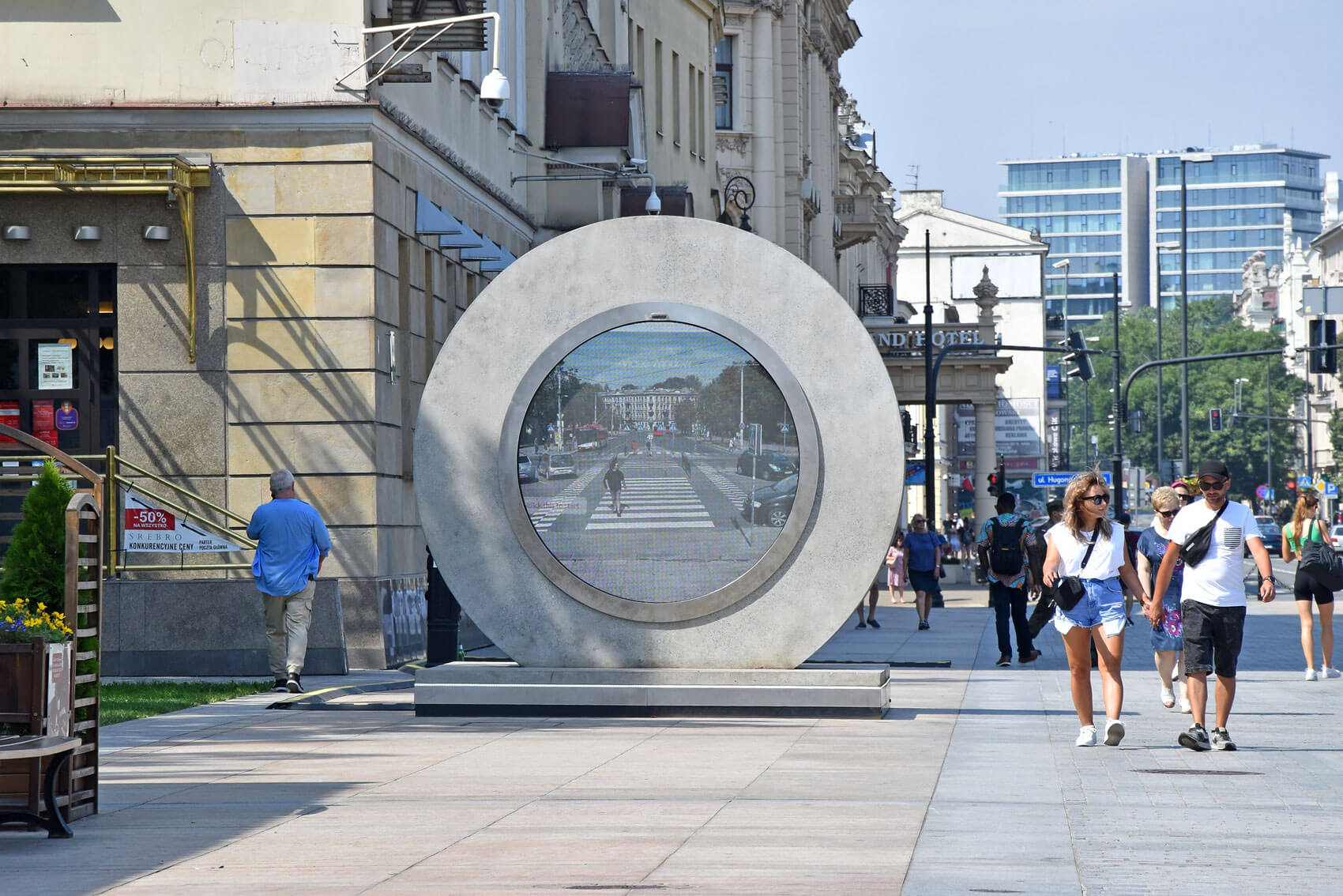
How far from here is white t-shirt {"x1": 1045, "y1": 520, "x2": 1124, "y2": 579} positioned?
12000mm

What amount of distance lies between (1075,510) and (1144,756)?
1.63 meters

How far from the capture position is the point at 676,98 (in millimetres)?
38062

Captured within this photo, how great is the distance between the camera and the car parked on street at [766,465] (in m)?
13.2

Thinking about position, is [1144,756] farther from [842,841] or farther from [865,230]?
[865,230]

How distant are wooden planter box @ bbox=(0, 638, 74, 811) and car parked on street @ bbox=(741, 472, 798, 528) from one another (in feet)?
19.8

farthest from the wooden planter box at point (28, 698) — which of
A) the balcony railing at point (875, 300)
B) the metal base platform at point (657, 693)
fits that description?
the balcony railing at point (875, 300)

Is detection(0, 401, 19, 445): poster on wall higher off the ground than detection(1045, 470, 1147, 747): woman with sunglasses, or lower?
higher

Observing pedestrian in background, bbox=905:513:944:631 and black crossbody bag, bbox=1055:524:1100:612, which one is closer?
black crossbody bag, bbox=1055:524:1100:612

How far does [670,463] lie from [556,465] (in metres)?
0.83

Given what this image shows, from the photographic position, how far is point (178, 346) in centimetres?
1780

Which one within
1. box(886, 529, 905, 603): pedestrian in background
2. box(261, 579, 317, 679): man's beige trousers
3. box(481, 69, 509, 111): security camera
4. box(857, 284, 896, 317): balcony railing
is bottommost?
box(886, 529, 905, 603): pedestrian in background

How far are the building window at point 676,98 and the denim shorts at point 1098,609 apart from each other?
85.5 feet

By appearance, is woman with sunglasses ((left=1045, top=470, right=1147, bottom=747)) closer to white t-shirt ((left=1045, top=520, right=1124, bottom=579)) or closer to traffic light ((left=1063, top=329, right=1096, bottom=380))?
white t-shirt ((left=1045, top=520, right=1124, bottom=579))

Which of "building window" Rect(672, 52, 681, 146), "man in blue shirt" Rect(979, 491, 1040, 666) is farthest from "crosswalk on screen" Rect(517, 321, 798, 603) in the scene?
"building window" Rect(672, 52, 681, 146)
